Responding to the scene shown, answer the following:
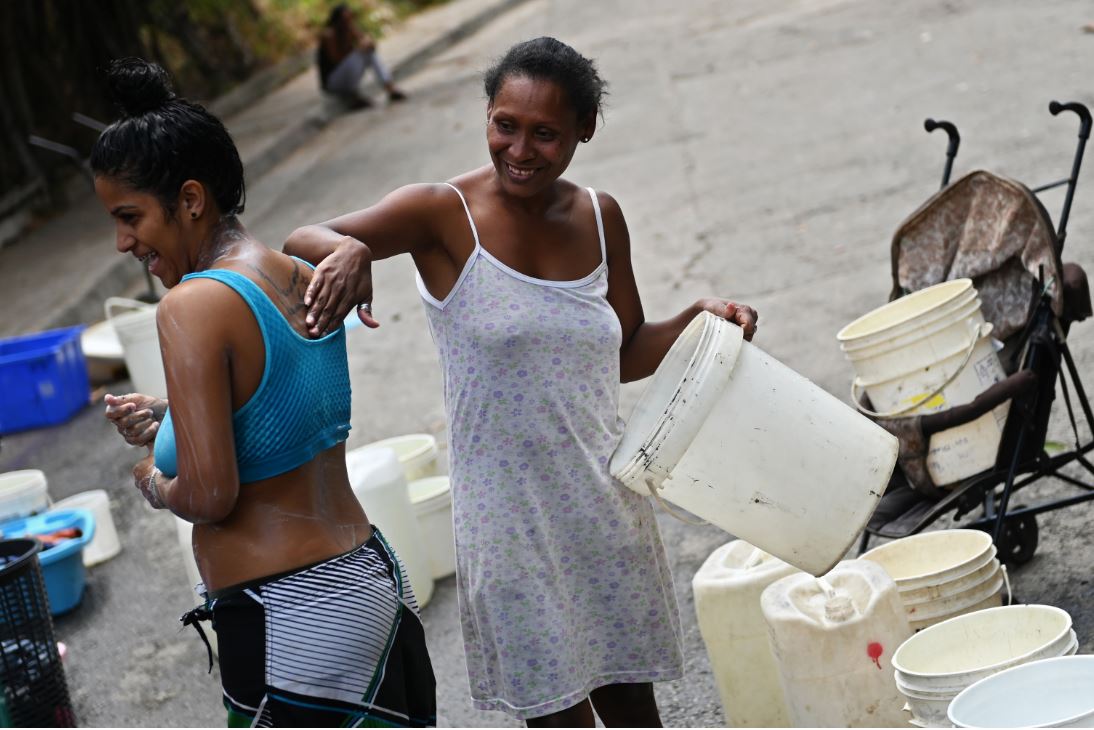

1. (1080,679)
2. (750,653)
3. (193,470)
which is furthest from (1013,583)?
(193,470)

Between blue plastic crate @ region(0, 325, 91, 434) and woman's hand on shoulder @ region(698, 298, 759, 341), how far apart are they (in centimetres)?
602

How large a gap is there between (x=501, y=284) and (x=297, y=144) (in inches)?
505

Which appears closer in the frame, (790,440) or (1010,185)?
(790,440)

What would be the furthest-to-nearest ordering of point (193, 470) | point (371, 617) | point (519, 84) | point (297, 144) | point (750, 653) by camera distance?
point (297, 144), point (750, 653), point (519, 84), point (371, 617), point (193, 470)

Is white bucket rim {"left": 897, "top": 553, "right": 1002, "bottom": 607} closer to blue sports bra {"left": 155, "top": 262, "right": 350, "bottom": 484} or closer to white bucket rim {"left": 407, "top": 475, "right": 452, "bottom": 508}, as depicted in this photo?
blue sports bra {"left": 155, "top": 262, "right": 350, "bottom": 484}

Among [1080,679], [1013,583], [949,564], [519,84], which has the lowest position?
[1013,583]

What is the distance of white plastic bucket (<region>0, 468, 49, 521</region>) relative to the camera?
578 centimetres

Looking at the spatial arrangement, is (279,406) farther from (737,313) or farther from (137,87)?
(737,313)

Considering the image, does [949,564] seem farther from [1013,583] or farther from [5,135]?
[5,135]

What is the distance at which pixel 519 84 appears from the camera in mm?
2729

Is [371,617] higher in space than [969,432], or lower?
higher

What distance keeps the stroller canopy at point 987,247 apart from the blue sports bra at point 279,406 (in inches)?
90.2

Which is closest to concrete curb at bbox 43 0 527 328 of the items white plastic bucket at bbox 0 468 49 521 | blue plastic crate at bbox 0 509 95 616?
white plastic bucket at bbox 0 468 49 521

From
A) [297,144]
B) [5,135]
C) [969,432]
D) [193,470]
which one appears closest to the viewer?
[193,470]
